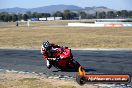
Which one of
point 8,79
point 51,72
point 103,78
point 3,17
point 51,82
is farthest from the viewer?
point 3,17

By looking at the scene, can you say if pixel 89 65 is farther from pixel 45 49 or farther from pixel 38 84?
pixel 38 84

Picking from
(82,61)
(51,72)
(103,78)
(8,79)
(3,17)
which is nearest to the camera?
(103,78)

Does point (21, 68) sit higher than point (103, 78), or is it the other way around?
point (103, 78)

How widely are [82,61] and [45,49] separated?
14.4 feet

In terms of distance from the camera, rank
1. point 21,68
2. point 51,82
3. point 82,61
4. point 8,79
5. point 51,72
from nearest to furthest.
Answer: point 51,82 → point 8,79 → point 51,72 → point 21,68 → point 82,61

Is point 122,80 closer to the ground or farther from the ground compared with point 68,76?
farther from the ground

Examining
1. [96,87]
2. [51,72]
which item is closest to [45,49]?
[51,72]

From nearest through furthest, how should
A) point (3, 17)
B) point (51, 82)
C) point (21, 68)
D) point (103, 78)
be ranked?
point (103, 78) → point (51, 82) → point (21, 68) → point (3, 17)

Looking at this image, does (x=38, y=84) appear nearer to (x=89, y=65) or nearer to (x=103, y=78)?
(x=103, y=78)

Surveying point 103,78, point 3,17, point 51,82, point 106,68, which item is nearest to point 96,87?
point 51,82

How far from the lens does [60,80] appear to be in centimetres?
1434

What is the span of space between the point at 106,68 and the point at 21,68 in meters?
4.44

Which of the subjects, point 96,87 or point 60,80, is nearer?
point 96,87

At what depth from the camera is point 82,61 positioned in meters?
21.6
